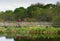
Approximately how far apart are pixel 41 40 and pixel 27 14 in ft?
168

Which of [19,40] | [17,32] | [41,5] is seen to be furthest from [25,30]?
[41,5]

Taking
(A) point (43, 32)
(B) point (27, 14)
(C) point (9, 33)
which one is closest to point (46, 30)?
(A) point (43, 32)

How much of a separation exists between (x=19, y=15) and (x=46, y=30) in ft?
153

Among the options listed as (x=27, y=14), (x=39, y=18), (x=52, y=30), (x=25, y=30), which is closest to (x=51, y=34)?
(x=52, y=30)

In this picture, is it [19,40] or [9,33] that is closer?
[19,40]

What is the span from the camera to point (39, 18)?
215 ft

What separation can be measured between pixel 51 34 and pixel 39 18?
31.3m

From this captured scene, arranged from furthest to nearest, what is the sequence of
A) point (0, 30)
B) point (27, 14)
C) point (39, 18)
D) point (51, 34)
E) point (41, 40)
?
point (27, 14) → point (39, 18) → point (0, 30) → point (51, 34) → point (41, 40)

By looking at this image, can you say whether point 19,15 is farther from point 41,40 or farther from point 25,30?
point 41,40

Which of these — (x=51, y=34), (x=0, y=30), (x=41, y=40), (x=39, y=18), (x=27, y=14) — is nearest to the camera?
(x=41, y=40)

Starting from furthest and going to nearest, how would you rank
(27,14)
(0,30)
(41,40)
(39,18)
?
(27,14), (39,18), (0,30), (41,40)

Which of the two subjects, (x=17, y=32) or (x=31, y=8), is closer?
(x=17, y=32)

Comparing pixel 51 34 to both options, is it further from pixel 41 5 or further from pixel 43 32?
pixel 41 5

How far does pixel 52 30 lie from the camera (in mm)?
34500
